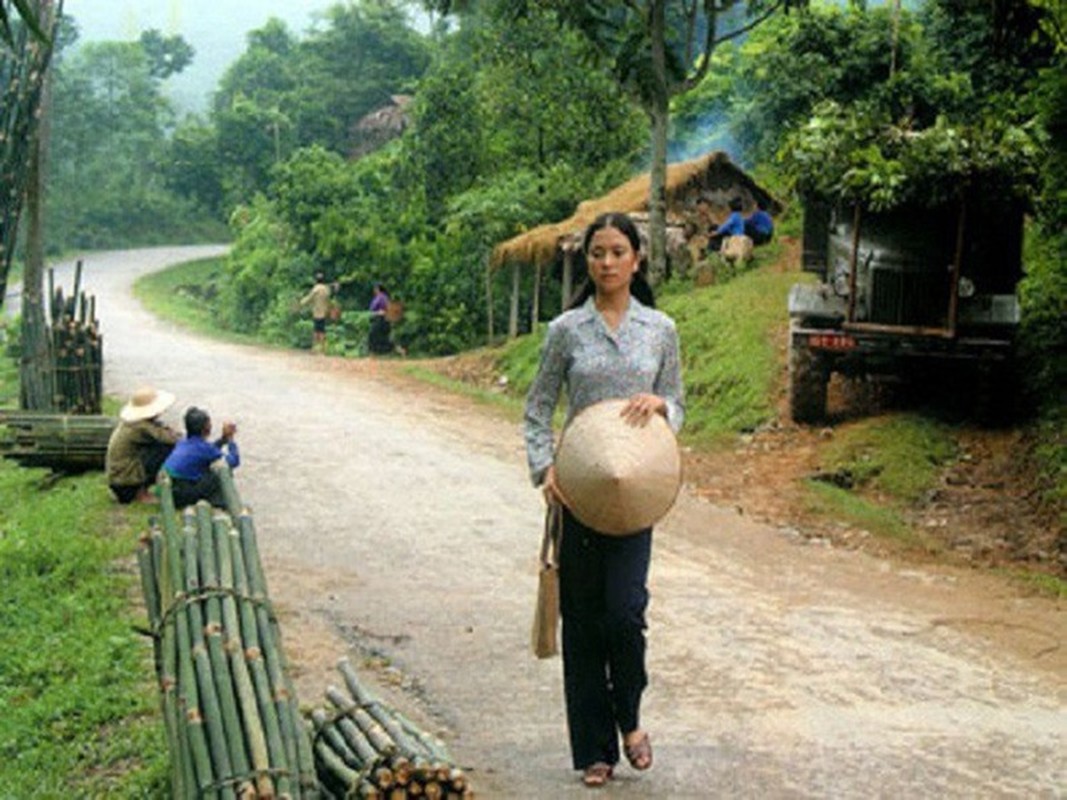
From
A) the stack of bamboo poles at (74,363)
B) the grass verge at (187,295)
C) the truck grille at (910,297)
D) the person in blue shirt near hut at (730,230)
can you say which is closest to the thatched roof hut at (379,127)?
the grass verge at (187,295)

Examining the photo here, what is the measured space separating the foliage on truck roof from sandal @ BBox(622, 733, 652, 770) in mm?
9436

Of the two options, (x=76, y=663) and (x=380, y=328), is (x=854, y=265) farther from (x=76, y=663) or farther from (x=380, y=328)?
(x=380, y=328)

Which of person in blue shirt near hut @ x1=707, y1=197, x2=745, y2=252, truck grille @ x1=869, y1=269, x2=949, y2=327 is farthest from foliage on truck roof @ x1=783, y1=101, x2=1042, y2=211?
person in blue shirt near hut @ x1=707, y1=197, x2=745, y2=252

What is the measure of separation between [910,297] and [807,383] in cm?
132

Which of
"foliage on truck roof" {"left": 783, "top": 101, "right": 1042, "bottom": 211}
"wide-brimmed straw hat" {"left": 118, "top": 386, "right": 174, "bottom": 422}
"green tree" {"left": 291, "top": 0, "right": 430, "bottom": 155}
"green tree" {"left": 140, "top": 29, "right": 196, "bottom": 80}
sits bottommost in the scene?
"wide-brimmed straw hat" {"left": 118, "top": 386, "right": 174, "bottom": 422}

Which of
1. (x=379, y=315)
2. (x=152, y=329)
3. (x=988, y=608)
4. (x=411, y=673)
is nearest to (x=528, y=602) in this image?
(x=411, y=673)

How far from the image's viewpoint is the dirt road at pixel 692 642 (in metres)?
5.39

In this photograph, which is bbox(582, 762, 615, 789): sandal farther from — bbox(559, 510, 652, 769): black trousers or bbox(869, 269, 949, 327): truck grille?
bbox(869, 269, 949, 327): truck grille

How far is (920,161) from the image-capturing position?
1338cm

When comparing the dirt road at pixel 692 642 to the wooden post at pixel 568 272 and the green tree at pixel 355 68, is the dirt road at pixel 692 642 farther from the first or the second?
the green tree at pixel 355 68

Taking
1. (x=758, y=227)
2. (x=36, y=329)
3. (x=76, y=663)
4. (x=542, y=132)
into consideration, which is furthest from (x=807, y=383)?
(x=542, y=132)

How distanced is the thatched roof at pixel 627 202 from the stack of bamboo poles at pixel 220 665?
53.0 ft

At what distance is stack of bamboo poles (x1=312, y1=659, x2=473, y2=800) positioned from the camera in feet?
13.9

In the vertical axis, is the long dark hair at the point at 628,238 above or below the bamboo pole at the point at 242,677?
above
